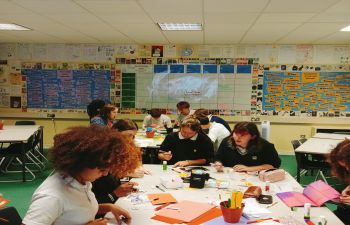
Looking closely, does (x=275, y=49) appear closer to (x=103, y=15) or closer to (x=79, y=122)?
(x=103, y=15)

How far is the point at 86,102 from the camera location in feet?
24.9

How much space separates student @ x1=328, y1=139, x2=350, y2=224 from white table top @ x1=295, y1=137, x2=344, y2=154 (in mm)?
2245

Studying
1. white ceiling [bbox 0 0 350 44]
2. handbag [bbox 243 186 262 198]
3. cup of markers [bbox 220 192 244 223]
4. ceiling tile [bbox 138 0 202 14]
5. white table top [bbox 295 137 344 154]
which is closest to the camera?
cup of markers [bbox 220 192 244 223]

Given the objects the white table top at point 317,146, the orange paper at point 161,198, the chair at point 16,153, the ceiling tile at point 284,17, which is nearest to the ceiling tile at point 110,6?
the ceiling tile at point 284,17

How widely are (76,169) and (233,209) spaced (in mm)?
967

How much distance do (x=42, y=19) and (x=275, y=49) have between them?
465 centimetres

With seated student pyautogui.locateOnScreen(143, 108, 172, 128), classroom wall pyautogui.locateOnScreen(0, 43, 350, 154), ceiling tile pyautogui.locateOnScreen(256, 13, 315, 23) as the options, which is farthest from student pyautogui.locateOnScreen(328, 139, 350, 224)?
classroom wall pyautogui.locateOnScreen(0, 43, 350, 154)

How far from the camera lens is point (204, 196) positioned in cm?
256

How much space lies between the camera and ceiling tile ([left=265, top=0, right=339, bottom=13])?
11.9ft

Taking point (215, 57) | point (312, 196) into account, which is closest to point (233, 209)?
point (312, 196)

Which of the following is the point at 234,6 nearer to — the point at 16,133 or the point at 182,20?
the point at 182,20

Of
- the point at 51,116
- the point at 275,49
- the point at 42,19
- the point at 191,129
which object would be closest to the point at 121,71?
the point at 51,116

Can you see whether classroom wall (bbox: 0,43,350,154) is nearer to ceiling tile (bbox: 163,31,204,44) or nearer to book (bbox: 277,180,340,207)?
ceiling tile (bbox: 163,31,204,44)

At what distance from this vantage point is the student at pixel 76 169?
1617 mm
